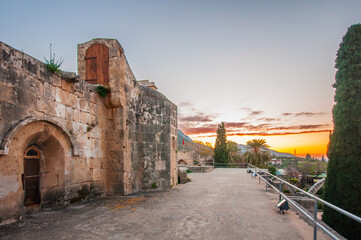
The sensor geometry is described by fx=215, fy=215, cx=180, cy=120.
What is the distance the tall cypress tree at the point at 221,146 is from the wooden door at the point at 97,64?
25.7m

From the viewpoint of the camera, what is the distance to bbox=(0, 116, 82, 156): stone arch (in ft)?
14.3

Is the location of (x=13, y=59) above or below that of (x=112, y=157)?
above

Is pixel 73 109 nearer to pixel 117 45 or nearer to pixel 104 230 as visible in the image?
pixel 117 45

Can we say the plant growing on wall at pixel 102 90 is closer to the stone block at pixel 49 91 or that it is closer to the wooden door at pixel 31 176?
the stone block at pixel 49 91

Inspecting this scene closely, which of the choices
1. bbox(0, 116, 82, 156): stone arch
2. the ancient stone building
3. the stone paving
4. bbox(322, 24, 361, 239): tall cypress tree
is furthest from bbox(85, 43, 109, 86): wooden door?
bbox(322, 24, 361, 239): tall cypress tree

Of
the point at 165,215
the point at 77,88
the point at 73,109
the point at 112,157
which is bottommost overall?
the point at 165,215

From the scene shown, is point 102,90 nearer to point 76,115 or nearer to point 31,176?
point 76,115

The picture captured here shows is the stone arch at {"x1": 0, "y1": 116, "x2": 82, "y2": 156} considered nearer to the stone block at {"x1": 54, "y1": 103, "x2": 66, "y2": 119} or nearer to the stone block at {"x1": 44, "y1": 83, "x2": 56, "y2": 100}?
the stone block at {"x1": 54, "y1": 103, "x2": 66, "y2": 119}

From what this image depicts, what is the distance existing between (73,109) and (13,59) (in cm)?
194

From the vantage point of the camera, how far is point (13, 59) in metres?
4.69

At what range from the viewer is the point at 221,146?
104ft

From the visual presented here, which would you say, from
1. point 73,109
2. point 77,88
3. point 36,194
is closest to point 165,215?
point 36,194

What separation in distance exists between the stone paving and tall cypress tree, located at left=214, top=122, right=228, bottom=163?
24.5 m

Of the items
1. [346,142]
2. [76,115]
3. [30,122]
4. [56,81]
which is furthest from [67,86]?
[346,142]
